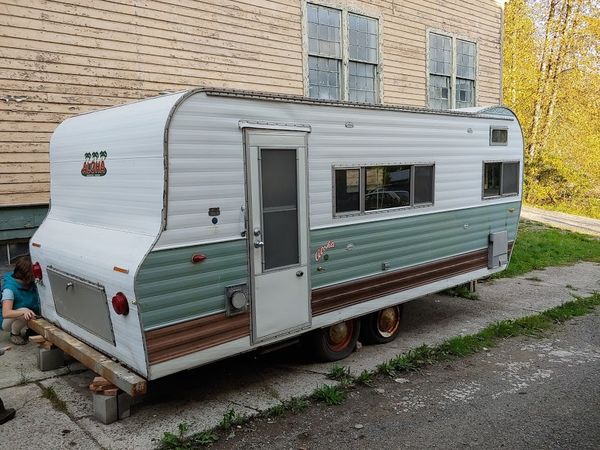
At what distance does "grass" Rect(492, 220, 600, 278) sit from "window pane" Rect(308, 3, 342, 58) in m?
5.61

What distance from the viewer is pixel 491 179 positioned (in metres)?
8.27

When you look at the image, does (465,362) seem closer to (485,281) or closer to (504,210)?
(504,210)

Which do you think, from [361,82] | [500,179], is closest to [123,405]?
[500,179]

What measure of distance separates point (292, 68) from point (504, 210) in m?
4.51

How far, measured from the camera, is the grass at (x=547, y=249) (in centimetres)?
1199

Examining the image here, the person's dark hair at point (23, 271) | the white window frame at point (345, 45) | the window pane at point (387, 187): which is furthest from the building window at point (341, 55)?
the person's dark hair at point (23, 271)

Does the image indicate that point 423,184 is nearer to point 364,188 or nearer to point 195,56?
point 364,188

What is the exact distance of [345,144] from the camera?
5941mm

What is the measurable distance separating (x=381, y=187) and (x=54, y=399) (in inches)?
159

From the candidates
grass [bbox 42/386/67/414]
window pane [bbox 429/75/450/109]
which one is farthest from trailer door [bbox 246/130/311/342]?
window pane [bbox 429/75/450/109]

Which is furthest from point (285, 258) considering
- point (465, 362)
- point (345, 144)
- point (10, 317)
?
point (10, 317)

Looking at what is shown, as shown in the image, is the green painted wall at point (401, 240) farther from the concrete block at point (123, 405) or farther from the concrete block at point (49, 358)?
the concrete block at point (49, 358)

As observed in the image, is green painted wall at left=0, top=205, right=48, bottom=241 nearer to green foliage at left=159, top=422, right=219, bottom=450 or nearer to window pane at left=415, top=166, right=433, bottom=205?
green foliage at left=159, top=422, right=219, bottom=450

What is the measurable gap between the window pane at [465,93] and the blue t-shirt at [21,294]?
11.0 meters
